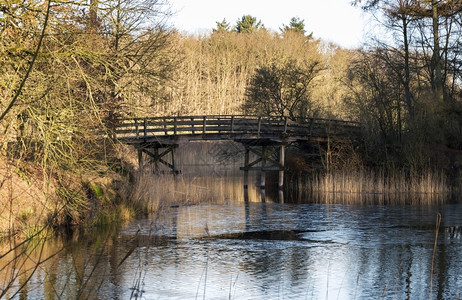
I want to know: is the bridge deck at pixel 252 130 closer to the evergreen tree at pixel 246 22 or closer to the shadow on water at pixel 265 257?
the shadow on water at pixel 265 257

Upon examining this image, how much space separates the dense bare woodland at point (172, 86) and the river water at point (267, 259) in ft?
4.29

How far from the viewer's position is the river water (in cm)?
869

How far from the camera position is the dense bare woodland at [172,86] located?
34.6ft

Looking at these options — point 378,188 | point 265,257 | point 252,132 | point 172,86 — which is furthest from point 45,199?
point 252,132

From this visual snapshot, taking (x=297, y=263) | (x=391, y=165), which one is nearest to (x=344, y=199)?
(x=391, y=165)

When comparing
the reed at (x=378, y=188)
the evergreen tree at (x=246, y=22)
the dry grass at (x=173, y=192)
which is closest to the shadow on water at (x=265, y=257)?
the dry grass at (x=173, y=192)

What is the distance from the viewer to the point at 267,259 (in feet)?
37.1

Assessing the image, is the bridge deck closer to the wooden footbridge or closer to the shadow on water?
the wooden footbridge

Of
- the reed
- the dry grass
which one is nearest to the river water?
the dry grass

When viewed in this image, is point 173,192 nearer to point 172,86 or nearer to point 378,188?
point 172,86

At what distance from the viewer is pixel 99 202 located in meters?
15.2

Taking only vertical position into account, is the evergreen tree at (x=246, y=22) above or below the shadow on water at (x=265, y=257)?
above

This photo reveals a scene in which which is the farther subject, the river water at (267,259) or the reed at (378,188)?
the reed at (378,188)

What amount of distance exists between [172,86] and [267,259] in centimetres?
791
